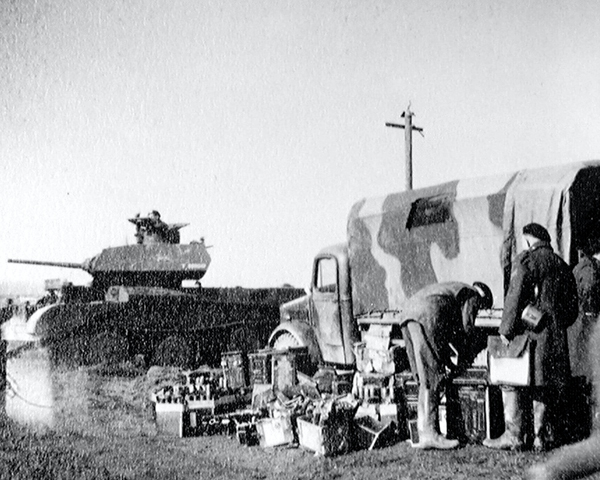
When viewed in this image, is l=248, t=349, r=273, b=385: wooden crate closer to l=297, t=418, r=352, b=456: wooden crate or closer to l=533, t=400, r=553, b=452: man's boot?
l=297, t=418, r=352, b=456: wooden crate

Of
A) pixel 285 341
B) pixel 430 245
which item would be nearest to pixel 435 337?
pixel 430 245

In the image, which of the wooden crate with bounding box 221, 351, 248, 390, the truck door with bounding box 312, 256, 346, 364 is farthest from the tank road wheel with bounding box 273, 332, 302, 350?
the wooden crate with bounding box 221, 351, 248, 390

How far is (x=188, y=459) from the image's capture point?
5738 mm

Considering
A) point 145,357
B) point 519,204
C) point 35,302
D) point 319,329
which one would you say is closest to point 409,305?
point 519,204

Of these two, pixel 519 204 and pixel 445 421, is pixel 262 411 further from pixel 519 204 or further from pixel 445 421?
pixel 519 204

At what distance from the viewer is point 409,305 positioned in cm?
575

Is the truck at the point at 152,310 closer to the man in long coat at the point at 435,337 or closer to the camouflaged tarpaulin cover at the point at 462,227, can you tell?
the camouflaged tarpaulin cover at the point at 462,227

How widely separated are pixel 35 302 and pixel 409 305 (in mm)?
11182

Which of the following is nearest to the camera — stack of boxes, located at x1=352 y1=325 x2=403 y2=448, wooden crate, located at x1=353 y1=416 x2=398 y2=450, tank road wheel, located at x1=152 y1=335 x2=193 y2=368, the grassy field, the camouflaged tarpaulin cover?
the grassy field

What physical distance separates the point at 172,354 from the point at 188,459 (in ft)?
30.4

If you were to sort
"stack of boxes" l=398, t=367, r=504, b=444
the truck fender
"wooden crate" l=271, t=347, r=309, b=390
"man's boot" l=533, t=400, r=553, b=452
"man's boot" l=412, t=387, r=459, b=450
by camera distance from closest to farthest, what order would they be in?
"man's boot" l=533, t=400, r=553, b=452 < "man's boot" l=412, t=387, r=459, b=450 < "stack of boxes" l=398, t=367, r=504, b=444 < "wooden crate" l=271, t=347, r=309, b=390 < the truck fender

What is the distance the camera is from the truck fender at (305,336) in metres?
9.14

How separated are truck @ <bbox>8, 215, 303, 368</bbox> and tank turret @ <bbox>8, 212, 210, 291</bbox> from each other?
0.08 feet

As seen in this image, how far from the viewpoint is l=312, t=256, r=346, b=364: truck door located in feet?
29.1
